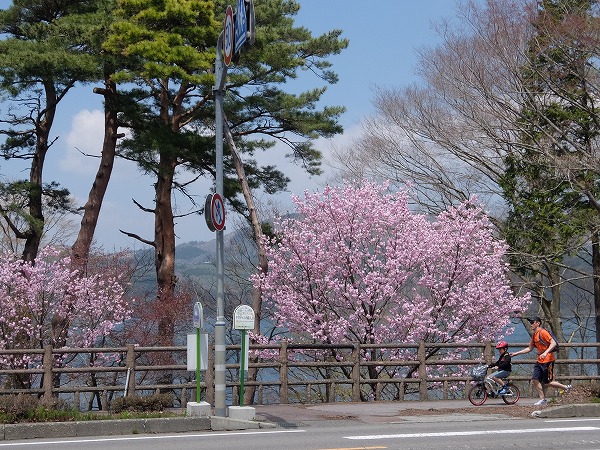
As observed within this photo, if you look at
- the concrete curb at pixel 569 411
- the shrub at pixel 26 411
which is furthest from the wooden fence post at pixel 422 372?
the shrub at pixel 26 411

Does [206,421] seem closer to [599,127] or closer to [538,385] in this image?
[538,385]

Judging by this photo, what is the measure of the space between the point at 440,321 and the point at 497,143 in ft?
27.9

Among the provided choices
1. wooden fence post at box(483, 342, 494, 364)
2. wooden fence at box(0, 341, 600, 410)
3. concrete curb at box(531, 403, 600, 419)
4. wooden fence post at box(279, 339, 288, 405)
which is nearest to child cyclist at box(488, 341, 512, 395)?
concrete curb at box(531, 403, 600, 419)

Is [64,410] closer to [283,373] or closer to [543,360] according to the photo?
[283,373]

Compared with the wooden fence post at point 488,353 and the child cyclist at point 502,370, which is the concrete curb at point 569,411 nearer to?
the child cyclist at point 502,370

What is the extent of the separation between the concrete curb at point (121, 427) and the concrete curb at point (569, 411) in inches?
196

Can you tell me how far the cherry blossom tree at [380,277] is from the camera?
2391 cm

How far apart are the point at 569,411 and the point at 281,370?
6261mm

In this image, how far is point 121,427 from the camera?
13609 mm


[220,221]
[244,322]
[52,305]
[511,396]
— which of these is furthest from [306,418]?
[52,305]

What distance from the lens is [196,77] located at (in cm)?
2652

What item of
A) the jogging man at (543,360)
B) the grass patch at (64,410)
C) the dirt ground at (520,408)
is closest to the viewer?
the grass patch at (64,410)

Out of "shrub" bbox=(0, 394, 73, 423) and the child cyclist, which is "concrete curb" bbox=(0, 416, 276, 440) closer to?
"shrub" bbox=(0, 394, 73, 423)

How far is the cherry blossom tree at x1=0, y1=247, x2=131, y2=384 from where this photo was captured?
24969 mm
